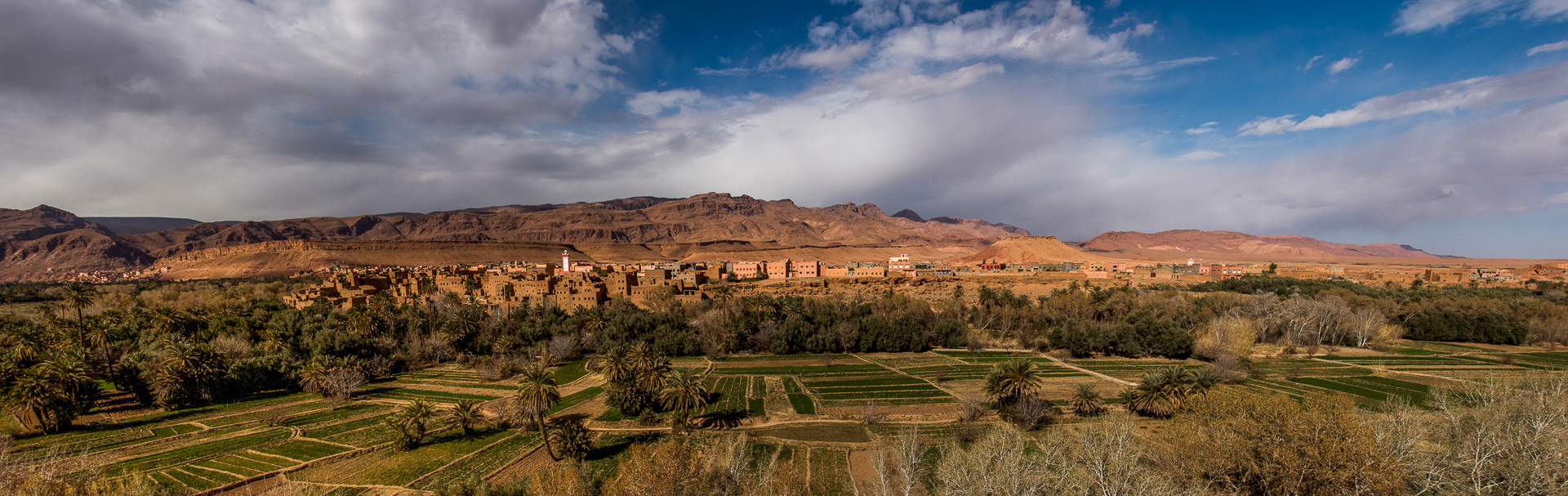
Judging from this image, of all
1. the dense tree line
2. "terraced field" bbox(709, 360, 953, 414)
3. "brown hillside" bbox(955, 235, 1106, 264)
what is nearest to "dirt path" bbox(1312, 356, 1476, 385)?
the dense tree line

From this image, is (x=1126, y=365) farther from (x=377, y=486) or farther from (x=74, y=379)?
(x=74, y=379)

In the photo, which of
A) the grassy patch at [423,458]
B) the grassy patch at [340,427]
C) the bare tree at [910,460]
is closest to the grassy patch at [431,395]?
the grassy patch at [340,427]

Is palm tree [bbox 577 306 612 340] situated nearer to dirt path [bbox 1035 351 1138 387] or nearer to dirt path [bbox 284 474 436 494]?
dirt path [bbox 284 474 436 494]

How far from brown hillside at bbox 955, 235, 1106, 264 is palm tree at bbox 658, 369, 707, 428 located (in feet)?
436

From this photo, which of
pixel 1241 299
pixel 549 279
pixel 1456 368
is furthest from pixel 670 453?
pixel 1241 299

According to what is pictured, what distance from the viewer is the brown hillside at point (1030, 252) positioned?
155m

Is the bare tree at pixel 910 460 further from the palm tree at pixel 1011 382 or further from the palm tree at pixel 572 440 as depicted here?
the palm tree at pixel 572 440

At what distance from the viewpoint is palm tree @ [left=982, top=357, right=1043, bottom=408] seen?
34.6 metres

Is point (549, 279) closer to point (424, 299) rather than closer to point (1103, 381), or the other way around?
point (424, 299)

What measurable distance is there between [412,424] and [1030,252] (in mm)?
156368

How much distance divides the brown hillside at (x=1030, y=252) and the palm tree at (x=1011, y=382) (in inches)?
4858

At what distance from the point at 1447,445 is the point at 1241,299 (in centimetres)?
5624

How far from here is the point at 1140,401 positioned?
3466 centimetres

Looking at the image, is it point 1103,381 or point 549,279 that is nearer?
point 1103,381
